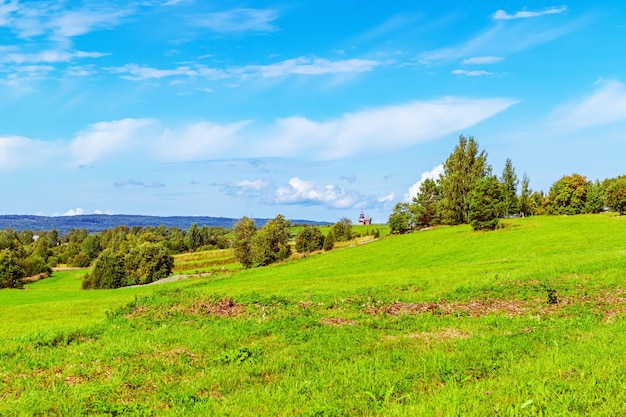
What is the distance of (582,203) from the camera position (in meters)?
95.5

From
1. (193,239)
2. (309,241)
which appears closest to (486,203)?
(309,241)

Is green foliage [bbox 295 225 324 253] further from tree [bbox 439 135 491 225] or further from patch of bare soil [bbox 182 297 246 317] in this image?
patch of bare soil [bbox 182 297 246 317]

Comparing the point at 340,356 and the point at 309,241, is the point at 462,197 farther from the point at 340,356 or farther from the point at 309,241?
the point at 340,356

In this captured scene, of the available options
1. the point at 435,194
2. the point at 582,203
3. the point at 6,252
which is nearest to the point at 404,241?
→ the point at 435,194

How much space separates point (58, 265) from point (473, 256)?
166 m

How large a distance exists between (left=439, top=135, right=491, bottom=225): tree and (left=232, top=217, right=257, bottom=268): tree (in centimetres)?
4411

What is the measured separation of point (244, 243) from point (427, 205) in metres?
44.6

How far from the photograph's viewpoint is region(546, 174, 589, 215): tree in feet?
311

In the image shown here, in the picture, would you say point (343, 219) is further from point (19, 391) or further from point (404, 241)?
point (19, 391)

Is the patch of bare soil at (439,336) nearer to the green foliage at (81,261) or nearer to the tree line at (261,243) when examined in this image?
the tree line at (261,243)

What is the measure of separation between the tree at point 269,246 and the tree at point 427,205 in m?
31.0

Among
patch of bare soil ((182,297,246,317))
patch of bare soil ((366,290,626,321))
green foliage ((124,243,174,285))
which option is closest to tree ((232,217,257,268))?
green foliage ((124,243,174,285))

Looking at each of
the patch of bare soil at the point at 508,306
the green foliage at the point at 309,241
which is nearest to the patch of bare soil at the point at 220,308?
the patch of bare soil at the point at 508,306

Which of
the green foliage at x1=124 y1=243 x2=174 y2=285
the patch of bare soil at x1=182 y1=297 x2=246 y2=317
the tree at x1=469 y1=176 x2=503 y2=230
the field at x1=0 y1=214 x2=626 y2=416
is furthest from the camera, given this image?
the green foliage at x1=124 y1=243 x2=174 y2=285
